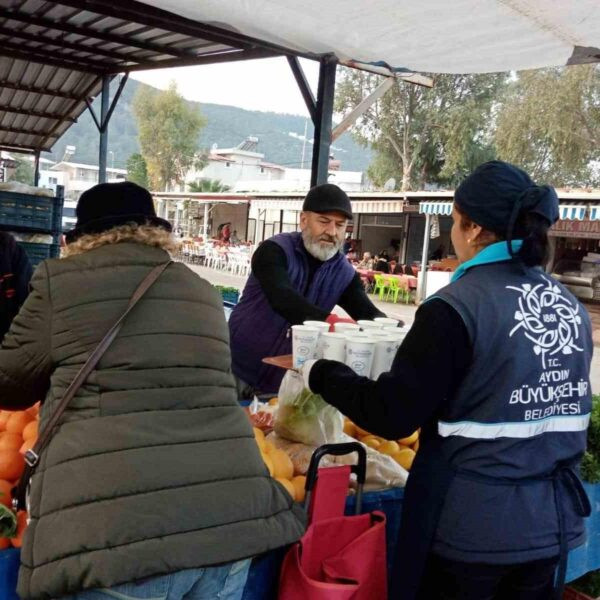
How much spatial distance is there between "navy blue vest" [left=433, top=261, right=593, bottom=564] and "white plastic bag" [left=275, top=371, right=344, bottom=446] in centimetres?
63

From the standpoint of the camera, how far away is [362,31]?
340 cm

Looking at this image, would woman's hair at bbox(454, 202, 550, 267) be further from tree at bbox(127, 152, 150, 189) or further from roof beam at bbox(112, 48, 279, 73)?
tree at bbox(127, 152, 150, 189)

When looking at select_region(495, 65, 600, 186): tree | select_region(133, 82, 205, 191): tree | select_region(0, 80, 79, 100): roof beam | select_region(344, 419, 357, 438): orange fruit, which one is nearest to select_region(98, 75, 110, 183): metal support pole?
select_region(0, 80, 79, 100): roof beam

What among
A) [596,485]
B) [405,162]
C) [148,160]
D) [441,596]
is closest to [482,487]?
[441,596]

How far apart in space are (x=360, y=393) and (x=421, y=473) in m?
0.27

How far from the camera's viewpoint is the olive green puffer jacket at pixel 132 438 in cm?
129

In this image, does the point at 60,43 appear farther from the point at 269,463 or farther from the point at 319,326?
the point at 269,463

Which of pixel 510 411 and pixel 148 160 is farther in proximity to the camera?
pixel 148 160

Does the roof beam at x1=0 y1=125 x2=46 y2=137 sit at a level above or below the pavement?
above

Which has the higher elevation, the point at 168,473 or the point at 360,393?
the point at 360,393

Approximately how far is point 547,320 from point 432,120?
32623 mm

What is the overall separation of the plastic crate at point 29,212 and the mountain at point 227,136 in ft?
412

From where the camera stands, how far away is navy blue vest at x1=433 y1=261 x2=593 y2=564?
1.51 metres

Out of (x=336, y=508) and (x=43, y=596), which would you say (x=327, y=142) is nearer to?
(x=336, y=508)
